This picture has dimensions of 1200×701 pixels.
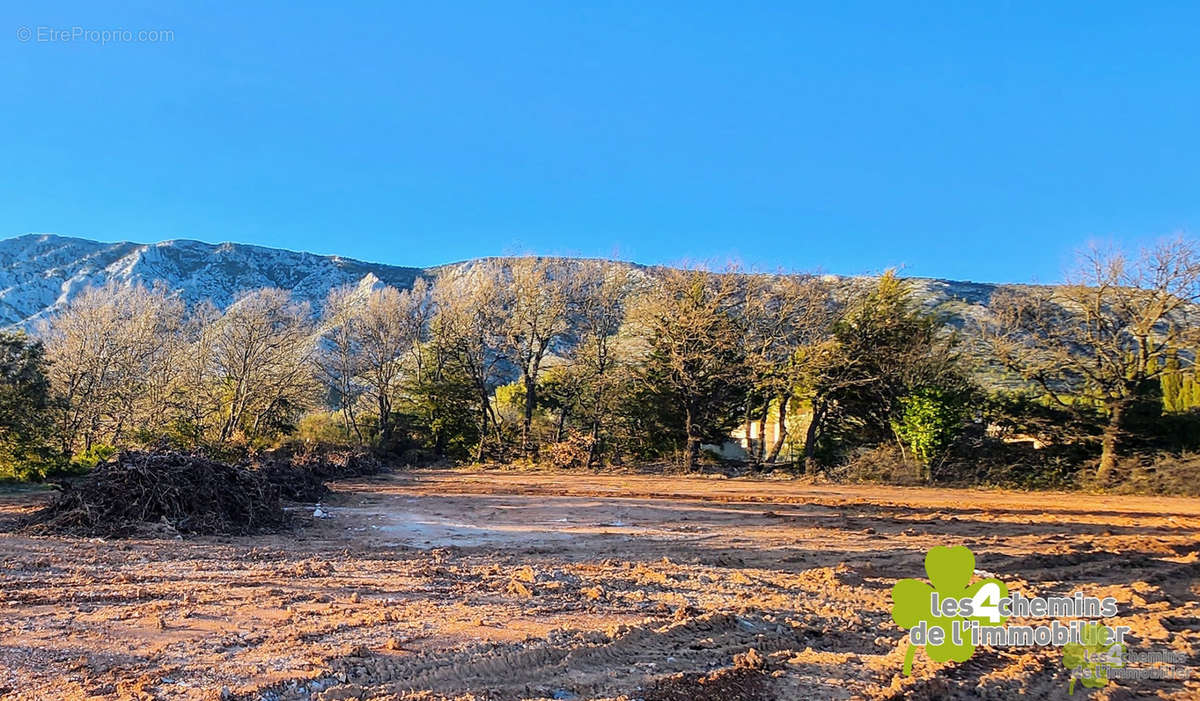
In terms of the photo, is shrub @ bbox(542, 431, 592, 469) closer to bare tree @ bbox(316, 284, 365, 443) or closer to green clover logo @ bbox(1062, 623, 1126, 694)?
bare tree @ bbox(316, 284, 365, 443)

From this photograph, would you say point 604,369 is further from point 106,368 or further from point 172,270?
point 172,270

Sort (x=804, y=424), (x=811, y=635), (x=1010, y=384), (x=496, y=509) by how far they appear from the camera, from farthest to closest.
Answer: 1. (x=804, y=424)
2. (x=1010, y=384)
3. (x=496, y=509)
4. (x=811, y=635)

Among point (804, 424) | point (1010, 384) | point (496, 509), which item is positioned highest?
point (1010, 384)

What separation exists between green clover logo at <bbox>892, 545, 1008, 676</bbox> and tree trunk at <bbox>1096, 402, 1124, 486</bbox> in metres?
14.9

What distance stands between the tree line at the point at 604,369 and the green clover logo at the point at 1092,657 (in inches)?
585

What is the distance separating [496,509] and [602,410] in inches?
509

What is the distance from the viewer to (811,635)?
5039 millimetres

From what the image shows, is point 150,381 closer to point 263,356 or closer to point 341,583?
point 263,356

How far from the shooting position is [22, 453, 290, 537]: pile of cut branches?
364 inches

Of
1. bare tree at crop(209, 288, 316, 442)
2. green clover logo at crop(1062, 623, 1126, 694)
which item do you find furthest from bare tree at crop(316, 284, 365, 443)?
green clover logo at crop(1062, 623, 1126, 694)

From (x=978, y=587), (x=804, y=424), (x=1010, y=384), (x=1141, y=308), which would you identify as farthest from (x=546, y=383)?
(x=978, y=587)

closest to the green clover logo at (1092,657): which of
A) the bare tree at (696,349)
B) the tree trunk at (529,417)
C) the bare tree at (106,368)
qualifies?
the bare tree at (696,349)

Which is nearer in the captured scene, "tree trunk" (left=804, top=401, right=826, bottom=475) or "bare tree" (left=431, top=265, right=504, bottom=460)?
"tree trunk" (left=804, top=401, right=826, bottom=475)

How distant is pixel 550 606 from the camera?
18.3 ft
